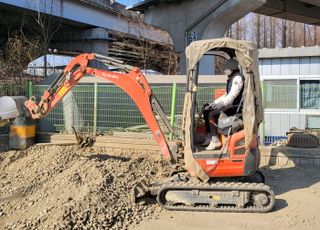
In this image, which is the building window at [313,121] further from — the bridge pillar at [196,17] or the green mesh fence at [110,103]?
the bridge pillar at [196,17]

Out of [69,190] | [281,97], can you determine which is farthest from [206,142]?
[281,97]

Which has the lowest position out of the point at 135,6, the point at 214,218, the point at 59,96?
Answer: the point at 214,218

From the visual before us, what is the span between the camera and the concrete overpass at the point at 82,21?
29.7 meters

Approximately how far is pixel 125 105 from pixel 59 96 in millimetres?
4129

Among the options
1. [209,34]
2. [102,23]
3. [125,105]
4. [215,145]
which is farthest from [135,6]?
[215,145]

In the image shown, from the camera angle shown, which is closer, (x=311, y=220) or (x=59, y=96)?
(x=311, y=220)

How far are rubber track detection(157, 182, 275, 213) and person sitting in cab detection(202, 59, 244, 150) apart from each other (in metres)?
0.67

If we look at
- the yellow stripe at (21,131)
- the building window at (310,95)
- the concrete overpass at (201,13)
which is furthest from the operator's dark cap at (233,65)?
the concrete overpass at (201,13)

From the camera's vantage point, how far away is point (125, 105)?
13227 mm

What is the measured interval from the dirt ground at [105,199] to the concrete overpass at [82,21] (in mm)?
20896

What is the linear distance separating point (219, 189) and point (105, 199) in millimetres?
1803

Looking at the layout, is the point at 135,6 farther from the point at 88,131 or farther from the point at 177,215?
the point at 177,215

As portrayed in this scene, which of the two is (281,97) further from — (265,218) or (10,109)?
(10,109)

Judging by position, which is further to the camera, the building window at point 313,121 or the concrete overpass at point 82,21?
the concrete overpass at point 82,21
